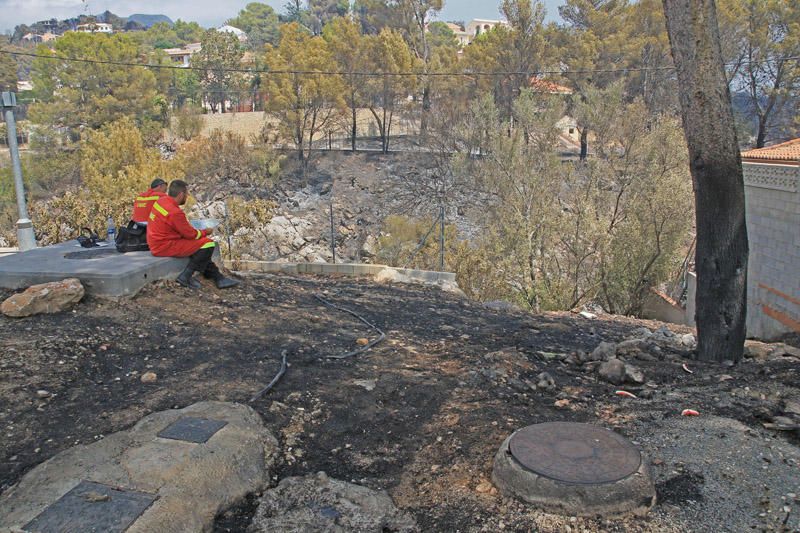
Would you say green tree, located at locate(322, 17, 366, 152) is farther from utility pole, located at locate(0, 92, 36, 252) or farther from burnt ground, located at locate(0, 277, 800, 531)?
burnt ground, located at locate(0, 277, 800, 531)

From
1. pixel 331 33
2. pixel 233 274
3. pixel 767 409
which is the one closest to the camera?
pixel 767 409

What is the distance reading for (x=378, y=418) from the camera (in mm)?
4453

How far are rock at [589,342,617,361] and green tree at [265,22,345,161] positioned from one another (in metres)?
32.8

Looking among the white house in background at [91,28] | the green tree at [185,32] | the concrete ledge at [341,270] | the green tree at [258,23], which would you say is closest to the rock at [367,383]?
the concrete ledge at [341,270]

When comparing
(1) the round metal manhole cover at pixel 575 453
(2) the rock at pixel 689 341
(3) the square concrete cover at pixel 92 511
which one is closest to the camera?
(3) the square concrete cover at pixel 92 511

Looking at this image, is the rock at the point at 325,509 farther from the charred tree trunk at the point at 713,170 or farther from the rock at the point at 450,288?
Result: the rock at the point at 450,288

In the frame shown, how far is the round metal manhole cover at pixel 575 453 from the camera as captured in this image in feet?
10.9

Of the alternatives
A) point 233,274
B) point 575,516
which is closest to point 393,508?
point 575,516

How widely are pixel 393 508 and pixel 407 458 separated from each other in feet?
1.85

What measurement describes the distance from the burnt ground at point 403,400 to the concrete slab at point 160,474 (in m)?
0.15

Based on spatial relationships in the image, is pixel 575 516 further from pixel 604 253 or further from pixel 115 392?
pixel 604 253


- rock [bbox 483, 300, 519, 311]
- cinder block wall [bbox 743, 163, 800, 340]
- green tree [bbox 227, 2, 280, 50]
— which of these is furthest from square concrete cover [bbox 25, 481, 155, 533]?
green tree [bbox 227, 2, 280, 50]

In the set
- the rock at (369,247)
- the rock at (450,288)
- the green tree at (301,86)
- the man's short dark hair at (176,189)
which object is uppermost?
the green tree at (301,86)

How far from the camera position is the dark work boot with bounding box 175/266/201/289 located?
7.40 metres
